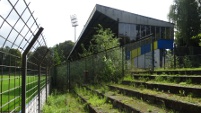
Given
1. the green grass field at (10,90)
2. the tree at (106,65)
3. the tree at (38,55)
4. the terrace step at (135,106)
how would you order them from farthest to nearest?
the tree at (106,65), the tree at (38,55), the terrace step at (135,106), the green grass field at (10,90)

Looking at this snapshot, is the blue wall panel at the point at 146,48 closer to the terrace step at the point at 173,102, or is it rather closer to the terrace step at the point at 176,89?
the terrace step at the point at 176,89

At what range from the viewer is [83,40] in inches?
1315

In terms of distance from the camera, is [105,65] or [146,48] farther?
[146,48]

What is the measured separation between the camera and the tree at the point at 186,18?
30.2 metres

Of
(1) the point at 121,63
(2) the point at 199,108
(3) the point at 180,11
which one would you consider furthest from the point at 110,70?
(3) the point at 180,11

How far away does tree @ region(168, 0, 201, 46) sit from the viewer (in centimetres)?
3019

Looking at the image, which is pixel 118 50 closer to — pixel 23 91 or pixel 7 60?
pixel 23 91

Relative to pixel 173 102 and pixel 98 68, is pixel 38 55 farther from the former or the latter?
pixel 98 68

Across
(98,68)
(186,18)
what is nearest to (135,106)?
(98,68)

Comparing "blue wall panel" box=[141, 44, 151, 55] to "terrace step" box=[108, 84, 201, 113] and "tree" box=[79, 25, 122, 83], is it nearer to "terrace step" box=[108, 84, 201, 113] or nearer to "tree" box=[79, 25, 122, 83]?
"tree" box=[79, 25, 122, 83]

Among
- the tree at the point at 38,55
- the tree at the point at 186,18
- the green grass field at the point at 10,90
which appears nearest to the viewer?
the green grass field at the point at 10,90

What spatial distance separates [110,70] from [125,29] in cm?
1953

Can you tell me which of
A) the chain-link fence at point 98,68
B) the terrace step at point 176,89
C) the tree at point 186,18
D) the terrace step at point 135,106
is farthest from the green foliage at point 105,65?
the tree at point 186,18

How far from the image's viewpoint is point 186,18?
30219mm
